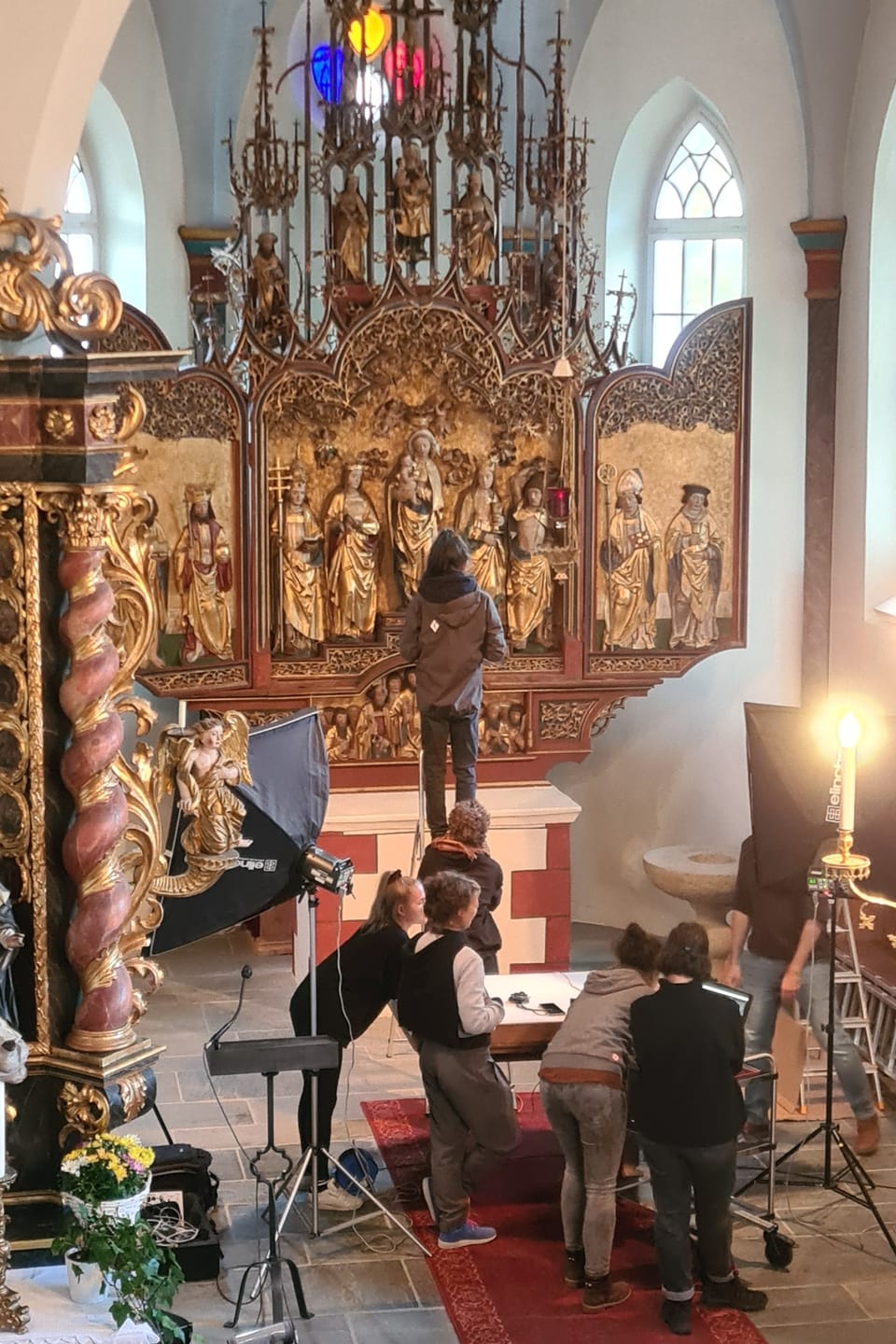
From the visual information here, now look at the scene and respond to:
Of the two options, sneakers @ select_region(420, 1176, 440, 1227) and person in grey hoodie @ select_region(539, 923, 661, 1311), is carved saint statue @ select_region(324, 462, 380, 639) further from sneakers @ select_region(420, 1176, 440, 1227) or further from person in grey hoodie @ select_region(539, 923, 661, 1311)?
person in grey hoodie @ select_region(539, 923, 661, 1311)

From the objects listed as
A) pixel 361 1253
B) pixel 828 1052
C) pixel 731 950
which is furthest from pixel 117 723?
pixel 731 950

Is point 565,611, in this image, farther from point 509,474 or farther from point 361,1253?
point 361,1253

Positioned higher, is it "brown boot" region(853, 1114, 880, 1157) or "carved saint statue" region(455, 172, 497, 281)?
"carved saint statue" region(455, 172, 497, 281)

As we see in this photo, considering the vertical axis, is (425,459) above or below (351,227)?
below

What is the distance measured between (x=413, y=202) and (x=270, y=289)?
1029 millimetres

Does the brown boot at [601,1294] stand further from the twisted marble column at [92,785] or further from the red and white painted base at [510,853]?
the red and white painted base at [510,853]

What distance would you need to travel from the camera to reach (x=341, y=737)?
12297 mm

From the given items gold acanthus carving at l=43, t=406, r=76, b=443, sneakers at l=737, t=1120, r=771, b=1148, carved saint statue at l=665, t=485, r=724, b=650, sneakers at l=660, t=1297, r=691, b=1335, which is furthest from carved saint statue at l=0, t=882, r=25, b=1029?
carved saint statue at l=665, t=485, r=724, b=650

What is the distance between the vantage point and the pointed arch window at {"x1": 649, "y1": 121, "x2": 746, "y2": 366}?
14562 millimetres

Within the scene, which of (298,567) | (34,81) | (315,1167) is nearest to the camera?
(34,81)

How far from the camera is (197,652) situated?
11.7 m

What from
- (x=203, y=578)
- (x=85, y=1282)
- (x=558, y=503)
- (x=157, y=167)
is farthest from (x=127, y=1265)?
(x=157, y=167)

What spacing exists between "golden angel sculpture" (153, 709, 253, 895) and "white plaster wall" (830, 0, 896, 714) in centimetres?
593

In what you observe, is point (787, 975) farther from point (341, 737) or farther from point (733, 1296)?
point (341, 737)
